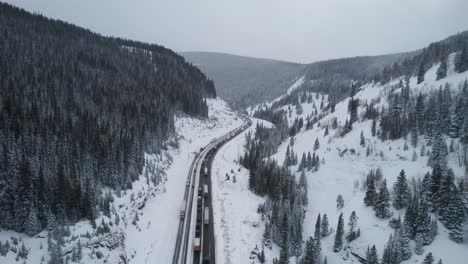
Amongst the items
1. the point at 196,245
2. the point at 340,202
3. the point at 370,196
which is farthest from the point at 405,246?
the point at 196,245

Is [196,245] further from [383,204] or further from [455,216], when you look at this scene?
[455,216]

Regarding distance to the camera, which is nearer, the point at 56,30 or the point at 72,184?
the point at 72,184

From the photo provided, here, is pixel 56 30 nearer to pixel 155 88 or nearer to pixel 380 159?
pixel 155 88

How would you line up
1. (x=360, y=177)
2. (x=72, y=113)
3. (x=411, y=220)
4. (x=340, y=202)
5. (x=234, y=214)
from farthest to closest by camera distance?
(x=72, y=113), (x=360, y=177), (x=340, y=202), (x=234, y=214), (x=411, y=220)

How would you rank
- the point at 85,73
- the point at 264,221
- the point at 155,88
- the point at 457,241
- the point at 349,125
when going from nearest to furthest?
the point at 457,241
the point at 264,221
the point at 349,125
the point at 85,73
the point at 155,88

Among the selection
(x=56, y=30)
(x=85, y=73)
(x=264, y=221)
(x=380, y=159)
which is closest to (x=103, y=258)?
(x=264, y=221)

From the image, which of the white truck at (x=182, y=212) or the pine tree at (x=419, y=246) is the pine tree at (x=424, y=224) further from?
the white truck at (x=182, y=212)

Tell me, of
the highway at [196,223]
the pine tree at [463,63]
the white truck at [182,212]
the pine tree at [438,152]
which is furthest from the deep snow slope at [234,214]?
the pine tree at [463,63]
